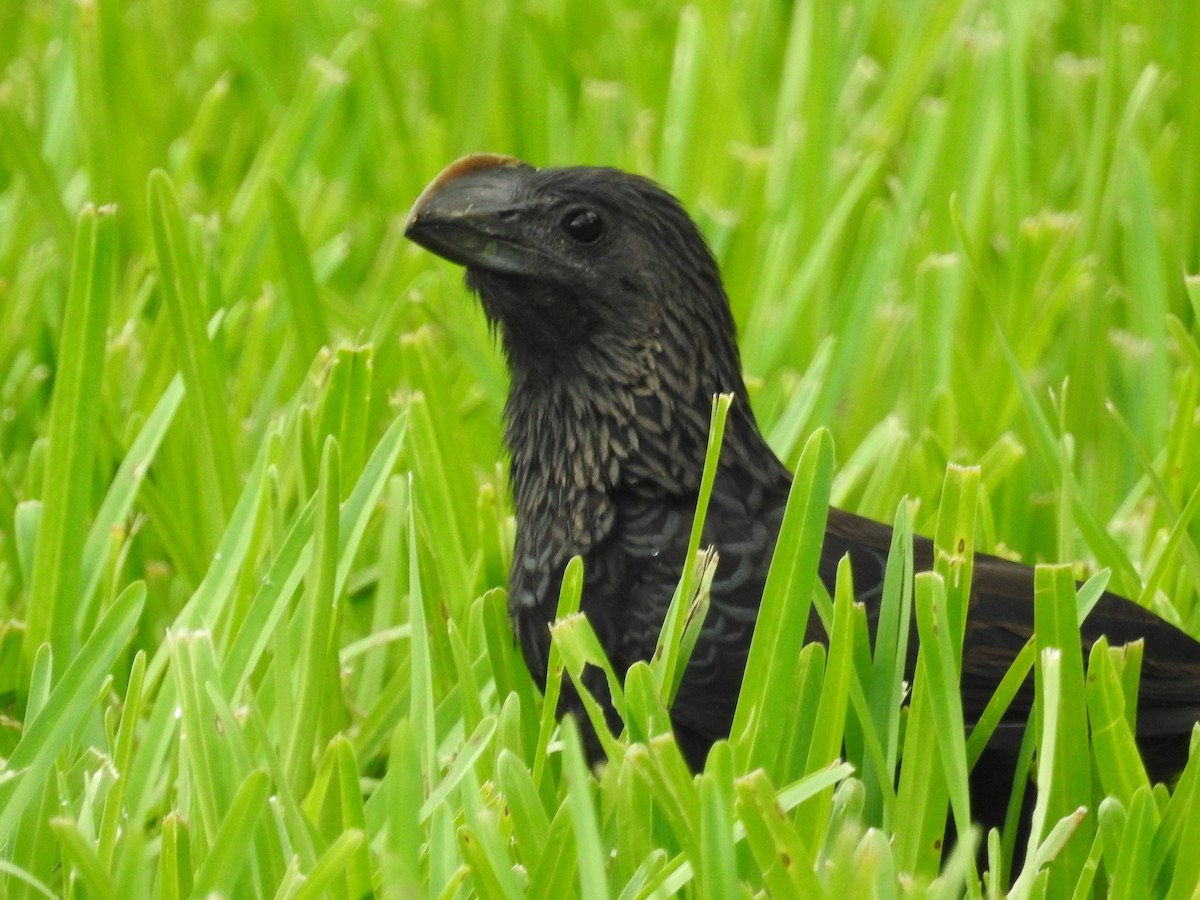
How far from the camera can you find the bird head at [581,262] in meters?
2.18

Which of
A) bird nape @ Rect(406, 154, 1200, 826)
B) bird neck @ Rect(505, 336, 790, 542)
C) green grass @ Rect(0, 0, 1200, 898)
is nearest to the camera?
green grass @ Rect(0, 0, 1200, 898)

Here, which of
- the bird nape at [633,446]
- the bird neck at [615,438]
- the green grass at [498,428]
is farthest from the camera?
the bird neck at [615,438]

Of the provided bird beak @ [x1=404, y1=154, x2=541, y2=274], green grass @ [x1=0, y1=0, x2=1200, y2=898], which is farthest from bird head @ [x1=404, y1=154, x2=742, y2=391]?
green grass @ [x1=0, y1=0, x2=1200, y2=898]

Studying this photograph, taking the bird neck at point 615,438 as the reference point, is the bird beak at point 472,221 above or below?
above

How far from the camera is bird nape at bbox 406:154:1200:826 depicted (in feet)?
6.76

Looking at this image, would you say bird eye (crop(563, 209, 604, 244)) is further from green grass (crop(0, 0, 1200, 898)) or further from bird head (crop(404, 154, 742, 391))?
green grass (crop(0, 0, 1200, 898))

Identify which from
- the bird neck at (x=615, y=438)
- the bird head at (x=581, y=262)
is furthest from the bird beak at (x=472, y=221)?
the bird neck at (x=615, y=438)

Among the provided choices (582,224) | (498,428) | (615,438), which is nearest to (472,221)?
(582,224)

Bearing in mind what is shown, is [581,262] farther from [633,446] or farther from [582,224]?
[633,446]

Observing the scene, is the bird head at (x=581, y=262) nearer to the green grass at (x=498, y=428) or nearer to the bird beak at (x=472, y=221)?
the bird beak at (x=472, y=221)

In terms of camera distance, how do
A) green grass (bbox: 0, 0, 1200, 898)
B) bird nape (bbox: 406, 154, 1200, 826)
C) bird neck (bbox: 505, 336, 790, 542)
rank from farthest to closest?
bird neck (bbox: 505, 336, 790, 542) < bird nape (bbox: 406, 154, 1200, 826) < green grass (bbox: 0, 0, 1200, 898)

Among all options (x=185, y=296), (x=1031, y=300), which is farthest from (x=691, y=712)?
(x=1031, y=300)

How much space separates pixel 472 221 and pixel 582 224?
0.47 ft

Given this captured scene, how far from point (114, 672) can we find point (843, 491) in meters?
1.10
